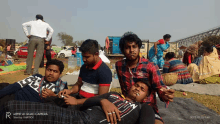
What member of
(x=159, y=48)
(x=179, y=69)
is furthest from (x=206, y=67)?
(x=159, y=48)

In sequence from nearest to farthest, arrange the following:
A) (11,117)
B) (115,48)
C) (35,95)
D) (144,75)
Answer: (11,117) → (144,75) → (35,95) → (115,48)

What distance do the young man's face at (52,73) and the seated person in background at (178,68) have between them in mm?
3695

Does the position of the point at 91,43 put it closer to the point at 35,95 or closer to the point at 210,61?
the point at 35,95

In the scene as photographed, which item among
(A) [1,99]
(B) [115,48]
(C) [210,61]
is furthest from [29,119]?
(B) [115,48]

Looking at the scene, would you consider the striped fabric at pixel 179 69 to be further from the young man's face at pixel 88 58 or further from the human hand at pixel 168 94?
the young man's face at pixel 88 58

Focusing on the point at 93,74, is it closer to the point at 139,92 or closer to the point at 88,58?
the point at 88,58

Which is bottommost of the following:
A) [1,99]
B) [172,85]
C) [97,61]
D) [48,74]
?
[172,85]

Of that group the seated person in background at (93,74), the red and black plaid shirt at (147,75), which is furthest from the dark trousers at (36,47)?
the red and black plaid shirt at (147,75)

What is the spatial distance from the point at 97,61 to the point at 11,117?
130 cm

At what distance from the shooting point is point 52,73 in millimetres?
2242

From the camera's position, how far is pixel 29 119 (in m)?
1.25

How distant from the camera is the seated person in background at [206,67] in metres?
4.71

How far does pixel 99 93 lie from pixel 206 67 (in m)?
4.51

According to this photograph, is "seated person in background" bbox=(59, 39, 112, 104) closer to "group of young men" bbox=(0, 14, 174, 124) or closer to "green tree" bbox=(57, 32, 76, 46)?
"group of young men" bbox=(0, 14, 174, 124)
